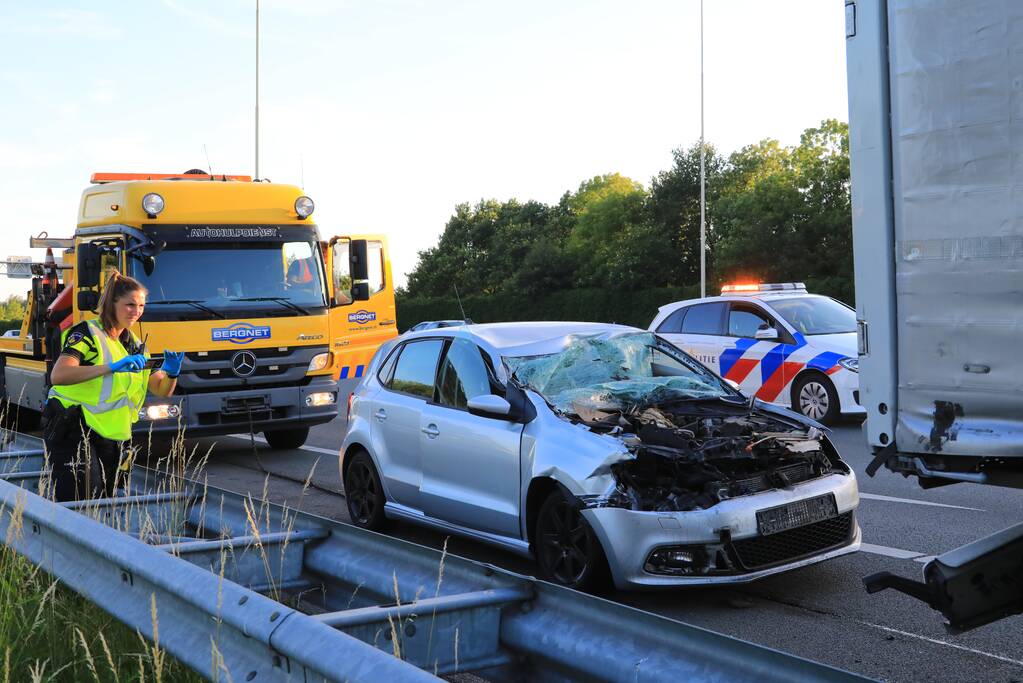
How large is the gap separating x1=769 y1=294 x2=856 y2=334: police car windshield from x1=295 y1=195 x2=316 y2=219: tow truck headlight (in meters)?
5.74

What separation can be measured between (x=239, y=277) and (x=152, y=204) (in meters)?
1.12

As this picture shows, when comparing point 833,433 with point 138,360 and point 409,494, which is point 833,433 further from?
point 138,360

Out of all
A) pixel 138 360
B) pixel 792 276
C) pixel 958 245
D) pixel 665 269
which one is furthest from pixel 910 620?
pixel 665 269

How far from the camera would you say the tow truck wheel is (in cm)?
1284

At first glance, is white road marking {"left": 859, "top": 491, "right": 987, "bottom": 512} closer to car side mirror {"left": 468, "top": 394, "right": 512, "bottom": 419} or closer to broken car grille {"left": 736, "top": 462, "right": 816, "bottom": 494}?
broken car grille {"left": 736, "top": 462, "right": 816, "bottom": 494}

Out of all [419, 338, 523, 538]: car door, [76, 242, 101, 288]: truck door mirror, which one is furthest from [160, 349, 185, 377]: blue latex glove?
[76, 242, 101, 288]: truck door mirror

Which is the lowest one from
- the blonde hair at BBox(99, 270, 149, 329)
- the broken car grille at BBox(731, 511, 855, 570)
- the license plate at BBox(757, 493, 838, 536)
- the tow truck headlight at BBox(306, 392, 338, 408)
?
the broken car grille at BBox(731, 511, 855, 570)

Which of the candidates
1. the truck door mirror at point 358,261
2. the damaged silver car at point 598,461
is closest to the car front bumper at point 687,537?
the damaged silver car at point 598,461

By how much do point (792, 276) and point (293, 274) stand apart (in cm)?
4155

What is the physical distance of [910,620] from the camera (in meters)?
5.43

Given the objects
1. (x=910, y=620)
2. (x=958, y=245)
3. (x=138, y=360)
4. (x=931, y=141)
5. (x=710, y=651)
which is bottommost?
(x=910, y=620)

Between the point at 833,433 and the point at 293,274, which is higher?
the point at 293,274

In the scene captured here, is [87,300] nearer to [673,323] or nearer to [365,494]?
[365,494]

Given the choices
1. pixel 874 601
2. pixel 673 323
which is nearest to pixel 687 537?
pixel 874 601
